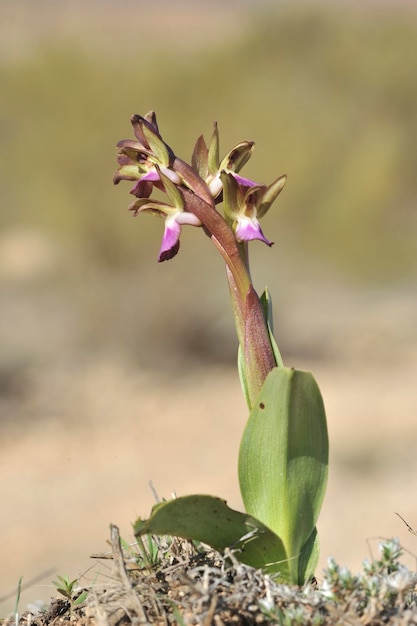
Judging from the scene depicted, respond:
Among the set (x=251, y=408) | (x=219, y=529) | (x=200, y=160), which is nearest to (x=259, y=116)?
(x=200, y=160)

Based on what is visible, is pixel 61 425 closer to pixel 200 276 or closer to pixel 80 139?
pixel 200 276

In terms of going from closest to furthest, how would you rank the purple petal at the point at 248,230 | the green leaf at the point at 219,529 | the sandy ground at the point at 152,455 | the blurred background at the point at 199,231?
the green leaf at the point at 219,529
the purple petal at the point at 248,230
the sandy ground at the point at 152,455
the blurred background at the point at 199,231

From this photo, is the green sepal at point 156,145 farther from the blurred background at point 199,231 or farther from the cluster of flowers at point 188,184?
the blurred background at point 199,231

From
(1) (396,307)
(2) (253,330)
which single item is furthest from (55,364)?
(2) (253,330)

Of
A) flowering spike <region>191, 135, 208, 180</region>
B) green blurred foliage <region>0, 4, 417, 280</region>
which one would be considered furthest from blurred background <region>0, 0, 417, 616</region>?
flowering spike <region>191, 135, 208, 180</region>

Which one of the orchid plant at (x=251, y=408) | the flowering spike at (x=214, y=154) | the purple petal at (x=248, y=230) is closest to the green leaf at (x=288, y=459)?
the orchid plant at (x=251, y=408)

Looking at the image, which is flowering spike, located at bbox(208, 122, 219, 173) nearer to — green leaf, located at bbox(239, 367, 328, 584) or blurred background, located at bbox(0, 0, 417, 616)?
green leaf, located at bbox(239, 367, 328, 584)
